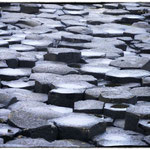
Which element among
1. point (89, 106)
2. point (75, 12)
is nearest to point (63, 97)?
point (89, 106)

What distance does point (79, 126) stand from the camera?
7.72 feet

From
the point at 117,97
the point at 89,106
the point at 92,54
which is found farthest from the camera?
the point at 92,54

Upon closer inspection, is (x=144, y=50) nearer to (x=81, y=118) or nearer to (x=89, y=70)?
(x=89, y=70)

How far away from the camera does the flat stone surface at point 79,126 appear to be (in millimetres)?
2338

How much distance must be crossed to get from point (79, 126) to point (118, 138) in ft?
0.53

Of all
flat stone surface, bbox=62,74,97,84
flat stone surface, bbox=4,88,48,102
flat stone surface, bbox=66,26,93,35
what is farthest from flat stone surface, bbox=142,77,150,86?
flat stone surface, bbox=66,26,93,35

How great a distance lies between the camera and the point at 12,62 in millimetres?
3623

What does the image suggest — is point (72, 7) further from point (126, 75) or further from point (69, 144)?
point (69, 144)

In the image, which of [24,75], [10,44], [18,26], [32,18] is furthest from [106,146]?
[32,18]

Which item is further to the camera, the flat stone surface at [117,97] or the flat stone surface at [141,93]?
the flat stone surface at [141,93]

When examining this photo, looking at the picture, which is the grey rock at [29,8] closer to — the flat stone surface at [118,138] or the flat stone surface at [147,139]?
the flat stone surface at [118,138]

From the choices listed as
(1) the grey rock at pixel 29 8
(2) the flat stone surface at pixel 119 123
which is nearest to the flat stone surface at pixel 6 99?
(2) the flat stone surface at pixel 119 123

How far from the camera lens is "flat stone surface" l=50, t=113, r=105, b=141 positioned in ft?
7.67

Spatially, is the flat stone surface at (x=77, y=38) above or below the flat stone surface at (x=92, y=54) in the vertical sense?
above
